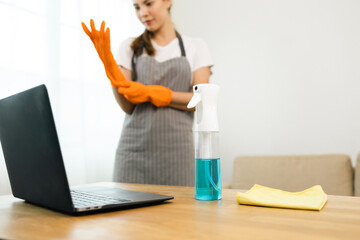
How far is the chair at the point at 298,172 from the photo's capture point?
1.87 meters

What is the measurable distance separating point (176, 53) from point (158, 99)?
0.31 metres

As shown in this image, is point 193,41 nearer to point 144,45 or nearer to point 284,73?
point 144,45

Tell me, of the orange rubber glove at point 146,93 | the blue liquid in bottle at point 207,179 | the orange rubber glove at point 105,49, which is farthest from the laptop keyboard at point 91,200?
the orange rubber glove at point 146,93

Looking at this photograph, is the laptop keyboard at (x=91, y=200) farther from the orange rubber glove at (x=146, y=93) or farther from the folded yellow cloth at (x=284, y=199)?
the orange rubber glove at (x=146, y=93)

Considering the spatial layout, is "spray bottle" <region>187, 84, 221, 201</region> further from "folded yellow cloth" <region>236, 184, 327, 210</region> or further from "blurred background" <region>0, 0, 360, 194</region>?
"blurred background" <region>0, 0, 360, 194</region>

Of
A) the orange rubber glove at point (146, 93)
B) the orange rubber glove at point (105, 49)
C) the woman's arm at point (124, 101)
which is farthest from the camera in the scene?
the woman's arm at point (124, 101)

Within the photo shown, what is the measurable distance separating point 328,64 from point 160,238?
6.74ft

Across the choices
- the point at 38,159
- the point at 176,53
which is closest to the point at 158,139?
the point at 176,53

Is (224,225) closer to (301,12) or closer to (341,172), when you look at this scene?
(341,172)

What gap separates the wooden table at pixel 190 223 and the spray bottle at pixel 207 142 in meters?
0.05

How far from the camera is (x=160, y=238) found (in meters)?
0.43

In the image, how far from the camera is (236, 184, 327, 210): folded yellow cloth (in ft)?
2.03

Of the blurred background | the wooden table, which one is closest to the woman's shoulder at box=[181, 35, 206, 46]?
the blurred background

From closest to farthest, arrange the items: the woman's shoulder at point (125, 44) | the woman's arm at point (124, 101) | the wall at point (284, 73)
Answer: the woman's arm at point (124, 101) → the woman's shoulder at point (125, 44) → the wall at point (284, 73)
